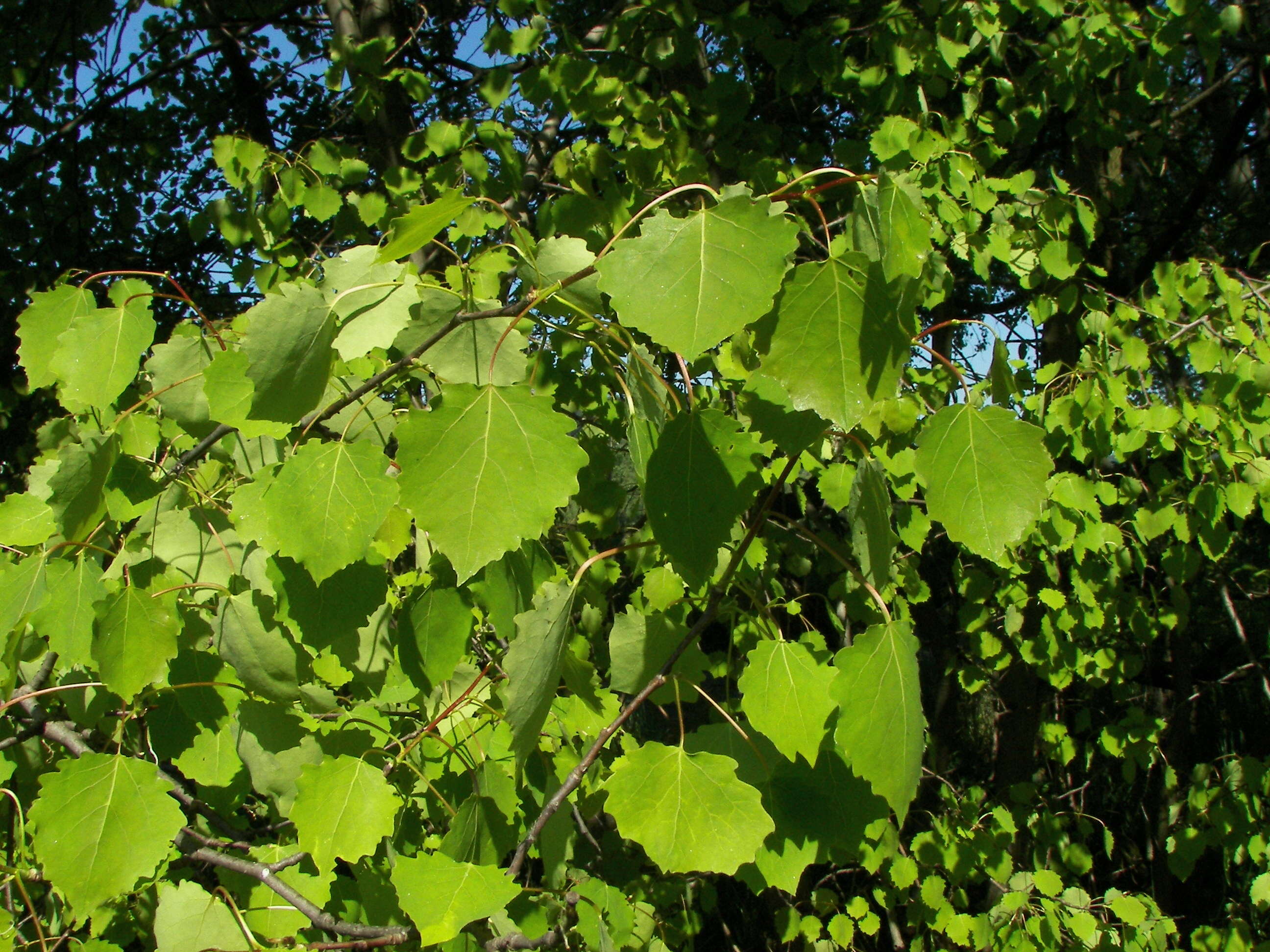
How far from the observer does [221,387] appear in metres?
0.74

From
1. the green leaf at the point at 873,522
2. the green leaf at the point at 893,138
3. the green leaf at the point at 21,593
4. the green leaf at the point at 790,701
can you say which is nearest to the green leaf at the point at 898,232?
the green leaf at the point at 873,522

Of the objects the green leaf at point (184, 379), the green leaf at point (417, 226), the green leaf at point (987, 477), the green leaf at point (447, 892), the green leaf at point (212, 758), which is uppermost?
the green leaf at point (417, 226)

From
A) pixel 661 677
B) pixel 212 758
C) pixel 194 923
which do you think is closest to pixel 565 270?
pixel 661 677

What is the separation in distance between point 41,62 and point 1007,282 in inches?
157

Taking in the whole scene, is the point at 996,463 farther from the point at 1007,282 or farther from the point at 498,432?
the point at 1007,282

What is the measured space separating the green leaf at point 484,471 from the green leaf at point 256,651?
1.20 feet

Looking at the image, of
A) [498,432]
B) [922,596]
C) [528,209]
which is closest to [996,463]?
[498,432]

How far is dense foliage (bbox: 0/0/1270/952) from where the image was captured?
70 centimetres

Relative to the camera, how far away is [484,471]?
2.08 feet

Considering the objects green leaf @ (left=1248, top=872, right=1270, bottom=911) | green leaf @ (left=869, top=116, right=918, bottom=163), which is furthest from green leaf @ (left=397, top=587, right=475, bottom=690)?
green leaf @ (left=1248, top=872, right=1270, bottom=911)

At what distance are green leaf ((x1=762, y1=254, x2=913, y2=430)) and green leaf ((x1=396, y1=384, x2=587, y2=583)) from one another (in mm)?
162

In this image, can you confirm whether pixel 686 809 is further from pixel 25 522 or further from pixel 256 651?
pixel 25 522

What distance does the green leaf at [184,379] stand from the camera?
38.1 inches

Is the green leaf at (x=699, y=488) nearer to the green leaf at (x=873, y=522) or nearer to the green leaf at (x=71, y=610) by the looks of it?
the green leaf at (x=873, y=522)
